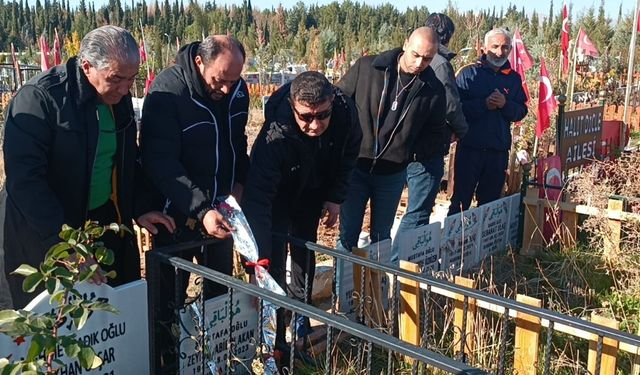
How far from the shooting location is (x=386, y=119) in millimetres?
3969

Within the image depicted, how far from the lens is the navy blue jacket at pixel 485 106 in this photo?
497 cm

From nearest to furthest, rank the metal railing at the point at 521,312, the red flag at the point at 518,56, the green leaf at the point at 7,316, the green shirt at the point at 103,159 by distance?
the green leaf at the point at 7,316, the metal railing at the point at 521,312, the green shirt at the point at 103,159, the red flag at the point at 518,56

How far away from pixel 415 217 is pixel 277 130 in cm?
198

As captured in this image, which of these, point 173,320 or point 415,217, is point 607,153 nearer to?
point 415,217

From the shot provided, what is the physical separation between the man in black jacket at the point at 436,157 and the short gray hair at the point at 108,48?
7.75 feet

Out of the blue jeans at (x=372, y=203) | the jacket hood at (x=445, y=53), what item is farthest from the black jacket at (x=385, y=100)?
the jacket hood at (x=445, y=53)

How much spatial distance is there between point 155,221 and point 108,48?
0.83 m

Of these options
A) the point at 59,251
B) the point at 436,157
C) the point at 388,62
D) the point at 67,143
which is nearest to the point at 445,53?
the point at 436,157

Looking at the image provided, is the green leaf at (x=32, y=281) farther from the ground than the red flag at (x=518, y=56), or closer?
closer

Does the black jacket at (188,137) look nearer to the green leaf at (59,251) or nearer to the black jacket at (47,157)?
the black jacket at (47,157)

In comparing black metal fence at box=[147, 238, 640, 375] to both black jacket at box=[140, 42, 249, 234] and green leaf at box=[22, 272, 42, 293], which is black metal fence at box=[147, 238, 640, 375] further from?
green leaf at box=[22, 272, 42, 293]

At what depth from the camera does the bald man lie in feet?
12.8

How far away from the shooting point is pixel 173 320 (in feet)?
8.49

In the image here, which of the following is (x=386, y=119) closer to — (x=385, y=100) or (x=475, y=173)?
(x=385, y=100)
